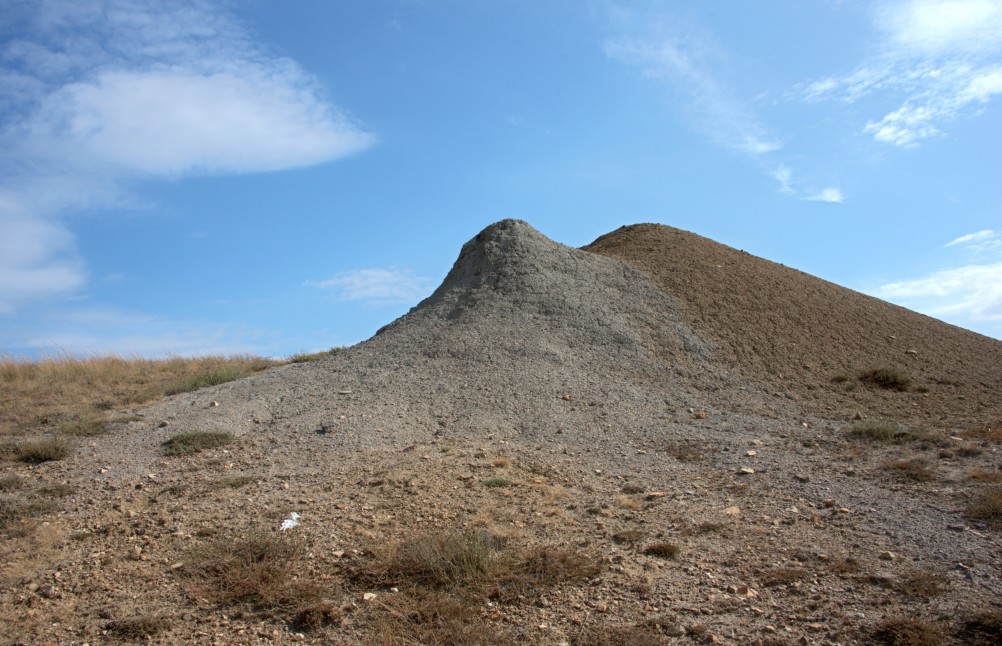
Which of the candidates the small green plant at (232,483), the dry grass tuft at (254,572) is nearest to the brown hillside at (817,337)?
the small green plant at (232,483)

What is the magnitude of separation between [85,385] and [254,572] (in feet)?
35.7

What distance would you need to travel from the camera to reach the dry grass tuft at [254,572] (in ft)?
17.7

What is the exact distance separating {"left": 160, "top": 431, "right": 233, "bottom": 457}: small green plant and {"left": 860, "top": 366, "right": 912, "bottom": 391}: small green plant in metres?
10.3

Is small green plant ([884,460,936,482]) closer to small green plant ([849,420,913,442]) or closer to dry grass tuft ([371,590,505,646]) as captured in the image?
small green plant ([849,420,913,442])

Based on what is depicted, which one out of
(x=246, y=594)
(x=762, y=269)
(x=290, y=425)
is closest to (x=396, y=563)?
(x=246, y=594)

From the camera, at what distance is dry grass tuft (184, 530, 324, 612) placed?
540 centimetres

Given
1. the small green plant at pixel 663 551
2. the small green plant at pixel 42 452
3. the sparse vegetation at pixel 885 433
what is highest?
the small green plant at pixel 42 452

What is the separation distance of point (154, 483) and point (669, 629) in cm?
581

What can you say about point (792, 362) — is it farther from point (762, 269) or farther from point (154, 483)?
point (154, 483)

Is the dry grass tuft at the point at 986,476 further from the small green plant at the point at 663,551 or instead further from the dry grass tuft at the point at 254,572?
the dry grass tuft at the point at 254,572

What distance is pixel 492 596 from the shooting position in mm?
5414

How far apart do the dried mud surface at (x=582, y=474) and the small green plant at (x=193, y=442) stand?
185 millimetres

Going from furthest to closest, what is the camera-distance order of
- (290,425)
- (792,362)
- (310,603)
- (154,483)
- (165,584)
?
1. (792,362)
2. (290,425)
3. (154,483)
4. (165,584)
5. (310,603)

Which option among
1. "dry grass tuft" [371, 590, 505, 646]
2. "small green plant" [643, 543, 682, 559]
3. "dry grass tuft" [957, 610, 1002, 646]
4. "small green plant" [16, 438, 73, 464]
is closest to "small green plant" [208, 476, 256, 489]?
"small green plant" [16, 438, 73, 464]
